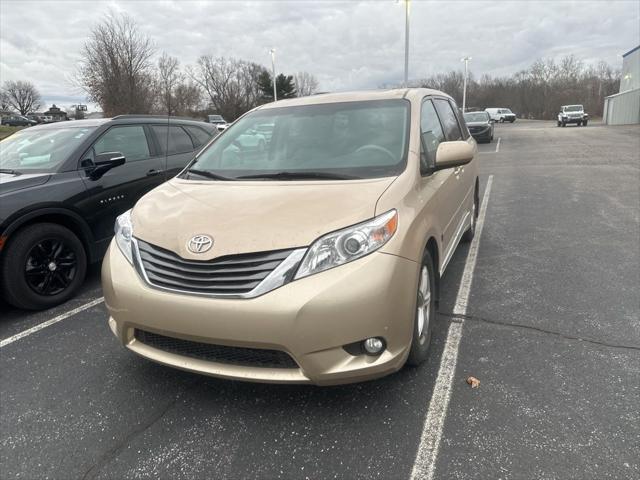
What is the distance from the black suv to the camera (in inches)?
152

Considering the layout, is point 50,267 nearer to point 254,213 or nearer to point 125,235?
point 125,235

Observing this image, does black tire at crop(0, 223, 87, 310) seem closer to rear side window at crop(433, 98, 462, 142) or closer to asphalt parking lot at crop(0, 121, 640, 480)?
asphalt parking lot at crop(0, 121, 640, 480)

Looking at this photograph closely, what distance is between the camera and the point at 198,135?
20.7 feet

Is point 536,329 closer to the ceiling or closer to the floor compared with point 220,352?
closer to the floor

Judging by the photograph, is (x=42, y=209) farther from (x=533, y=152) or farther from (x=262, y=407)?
(x=533, y=152)

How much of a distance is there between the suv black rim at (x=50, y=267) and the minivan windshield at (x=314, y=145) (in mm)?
1655

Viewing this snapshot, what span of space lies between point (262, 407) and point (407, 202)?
146 centimetres

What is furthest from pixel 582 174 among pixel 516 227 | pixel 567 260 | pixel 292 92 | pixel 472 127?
pixel 292 92

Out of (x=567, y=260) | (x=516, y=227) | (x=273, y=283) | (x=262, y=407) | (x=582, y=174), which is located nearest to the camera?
(x=273, y=283)

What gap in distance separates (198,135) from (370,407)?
4.91m

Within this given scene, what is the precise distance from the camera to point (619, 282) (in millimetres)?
4223

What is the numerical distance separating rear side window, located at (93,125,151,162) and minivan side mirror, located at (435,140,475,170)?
3.64m

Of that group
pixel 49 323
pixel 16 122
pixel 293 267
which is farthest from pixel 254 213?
pixel 16 122

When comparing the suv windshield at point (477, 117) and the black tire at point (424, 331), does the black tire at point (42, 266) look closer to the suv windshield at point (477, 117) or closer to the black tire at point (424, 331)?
the black tire at point (424, 331)
